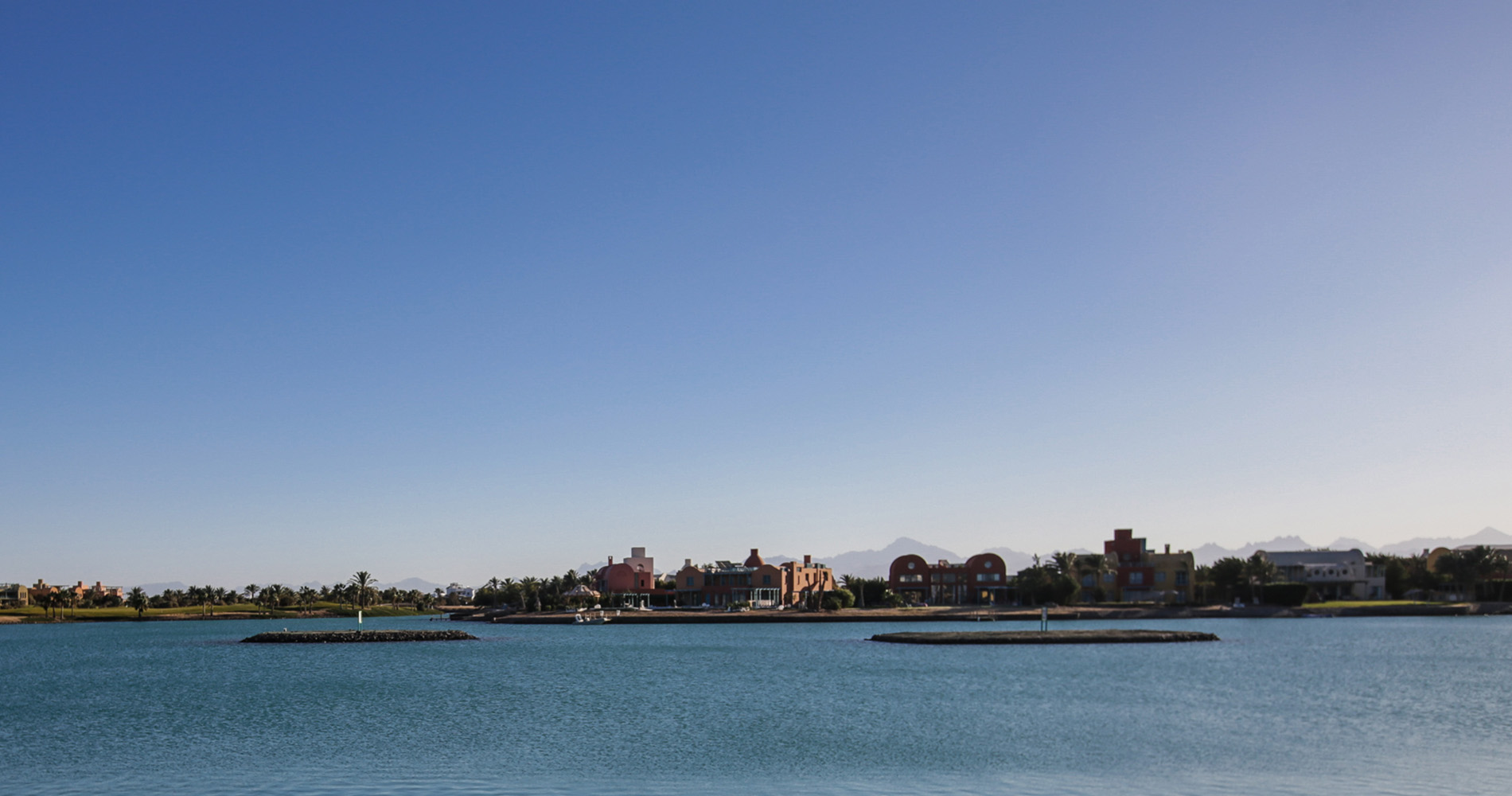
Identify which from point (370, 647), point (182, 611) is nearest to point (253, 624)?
point (182, 611)

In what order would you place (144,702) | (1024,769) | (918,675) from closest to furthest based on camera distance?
(1024,769), (144,702), (918,675)

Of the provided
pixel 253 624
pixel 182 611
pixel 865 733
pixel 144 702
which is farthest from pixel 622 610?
pixel 865 733

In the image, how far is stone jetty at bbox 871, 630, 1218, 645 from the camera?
92000mm

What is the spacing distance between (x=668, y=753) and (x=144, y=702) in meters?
31.7

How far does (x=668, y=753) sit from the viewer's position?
3547 cm

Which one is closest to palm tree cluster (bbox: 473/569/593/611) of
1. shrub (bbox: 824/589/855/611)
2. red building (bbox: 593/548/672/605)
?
red building (bbox: 593/548/672/605)

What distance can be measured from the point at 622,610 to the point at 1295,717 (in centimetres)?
11907

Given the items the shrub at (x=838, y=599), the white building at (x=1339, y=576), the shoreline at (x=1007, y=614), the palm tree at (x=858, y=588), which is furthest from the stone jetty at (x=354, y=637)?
the white building at (x=1339, y=576)

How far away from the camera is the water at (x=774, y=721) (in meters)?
30.8

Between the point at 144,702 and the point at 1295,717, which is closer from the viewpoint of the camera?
the point at 1295,717

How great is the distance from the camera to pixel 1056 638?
93.5 m

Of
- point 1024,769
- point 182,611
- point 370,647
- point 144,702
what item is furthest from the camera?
point 182,611

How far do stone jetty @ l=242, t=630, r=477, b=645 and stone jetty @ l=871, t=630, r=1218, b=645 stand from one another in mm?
44015

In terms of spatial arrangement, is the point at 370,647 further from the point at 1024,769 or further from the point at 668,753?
the point at 1024,769
